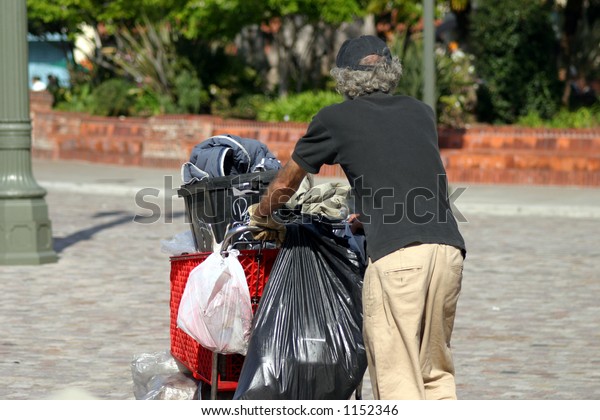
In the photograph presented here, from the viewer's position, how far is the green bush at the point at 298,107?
22.5 m

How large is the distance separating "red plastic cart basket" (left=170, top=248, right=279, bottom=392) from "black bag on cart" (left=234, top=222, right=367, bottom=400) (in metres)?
0.24

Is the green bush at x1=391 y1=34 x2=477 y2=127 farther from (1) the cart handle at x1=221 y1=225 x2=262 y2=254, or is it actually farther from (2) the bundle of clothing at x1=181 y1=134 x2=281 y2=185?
(1) the cart handle at x1=221 y1=225 x2=262 y2=254

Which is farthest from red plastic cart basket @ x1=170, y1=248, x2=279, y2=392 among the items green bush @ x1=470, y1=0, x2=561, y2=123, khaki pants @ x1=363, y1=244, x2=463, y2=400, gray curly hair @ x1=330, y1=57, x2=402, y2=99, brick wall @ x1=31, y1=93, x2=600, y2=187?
green bush @ x1=470, y1=0, x2=561, y2=123

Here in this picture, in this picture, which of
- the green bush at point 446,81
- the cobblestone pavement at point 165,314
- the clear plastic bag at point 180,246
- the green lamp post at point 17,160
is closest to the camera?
the clear plastic bag at point 180,246

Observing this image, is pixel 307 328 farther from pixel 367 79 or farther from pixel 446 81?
pixel 446 81

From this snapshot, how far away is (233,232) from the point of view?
5.15m

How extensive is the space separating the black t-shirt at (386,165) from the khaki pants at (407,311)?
0.06 meters

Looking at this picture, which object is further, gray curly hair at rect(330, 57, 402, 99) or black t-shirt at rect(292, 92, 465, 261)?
gray curly hair at rect(330, 57, 402, 99)

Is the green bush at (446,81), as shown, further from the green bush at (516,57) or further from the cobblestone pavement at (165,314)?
the cobblestone pavement at (165,314)

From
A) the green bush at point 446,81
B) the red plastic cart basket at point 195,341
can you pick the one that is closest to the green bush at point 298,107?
the green bush at point 446,81

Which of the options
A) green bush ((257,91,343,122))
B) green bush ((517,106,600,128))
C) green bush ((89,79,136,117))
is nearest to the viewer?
green bush ((517,106,600,128))

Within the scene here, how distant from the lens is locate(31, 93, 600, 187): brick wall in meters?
19.4

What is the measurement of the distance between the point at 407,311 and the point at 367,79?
913 mm

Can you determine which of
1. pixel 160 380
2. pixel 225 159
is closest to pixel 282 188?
pixel 225 159
